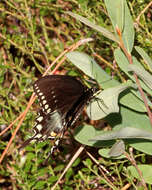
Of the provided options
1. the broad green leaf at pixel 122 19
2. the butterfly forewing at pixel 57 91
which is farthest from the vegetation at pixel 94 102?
the butterfly forewing at pixel 57 91

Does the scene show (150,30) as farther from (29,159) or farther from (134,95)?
(29,159)

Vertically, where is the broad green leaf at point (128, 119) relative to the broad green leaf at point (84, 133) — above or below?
above

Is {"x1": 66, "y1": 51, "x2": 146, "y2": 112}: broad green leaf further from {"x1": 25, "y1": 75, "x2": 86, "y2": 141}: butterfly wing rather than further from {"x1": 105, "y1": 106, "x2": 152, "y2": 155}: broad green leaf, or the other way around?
{"x1": 25, "y1": 75, "x2": 86, "y2": 141}: butterfly wing

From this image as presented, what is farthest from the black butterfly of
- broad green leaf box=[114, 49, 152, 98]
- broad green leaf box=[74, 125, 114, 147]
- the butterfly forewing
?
broad green leaf box=[114, 49, 152, 98]

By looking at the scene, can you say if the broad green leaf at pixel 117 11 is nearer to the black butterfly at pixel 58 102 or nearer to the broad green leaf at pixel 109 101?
the broad green leaf at pixel 109 101

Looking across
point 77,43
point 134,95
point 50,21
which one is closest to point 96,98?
point 134,95

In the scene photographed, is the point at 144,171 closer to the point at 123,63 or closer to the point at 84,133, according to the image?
the point at 84,133
